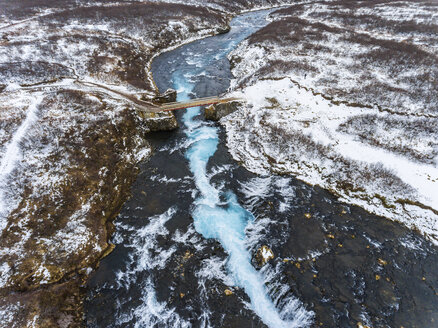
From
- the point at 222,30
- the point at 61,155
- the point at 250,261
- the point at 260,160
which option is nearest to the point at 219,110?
the point at 260,160

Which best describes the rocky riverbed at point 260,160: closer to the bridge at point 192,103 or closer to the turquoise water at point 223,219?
the turquoise water at point 223,219

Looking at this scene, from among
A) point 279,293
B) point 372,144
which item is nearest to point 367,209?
point 372,144

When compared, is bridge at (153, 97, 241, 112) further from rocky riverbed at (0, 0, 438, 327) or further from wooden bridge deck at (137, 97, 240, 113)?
rocky riverbed at (0, 0, 438, 327)

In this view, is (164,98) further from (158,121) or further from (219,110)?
(219,110)

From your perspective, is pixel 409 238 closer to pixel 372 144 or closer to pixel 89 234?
pixel 372 144

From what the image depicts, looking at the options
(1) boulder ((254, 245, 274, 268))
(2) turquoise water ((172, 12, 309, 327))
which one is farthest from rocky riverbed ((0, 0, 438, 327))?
(2) turquoise water ((172, 12, 309, 327))

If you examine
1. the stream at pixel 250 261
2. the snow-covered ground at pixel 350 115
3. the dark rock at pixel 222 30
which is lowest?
the stream at pixel 250 261

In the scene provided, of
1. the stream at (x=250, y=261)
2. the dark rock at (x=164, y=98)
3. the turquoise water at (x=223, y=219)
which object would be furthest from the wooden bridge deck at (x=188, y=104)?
the stream at (x=250, y=261)
